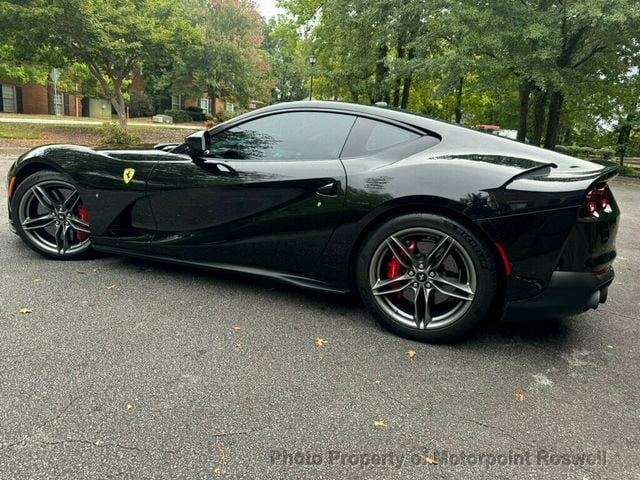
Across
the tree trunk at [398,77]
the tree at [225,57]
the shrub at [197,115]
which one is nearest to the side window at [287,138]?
the tree trunk at [398,77]

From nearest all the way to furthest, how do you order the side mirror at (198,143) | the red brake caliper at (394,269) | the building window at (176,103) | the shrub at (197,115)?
1. the red brake caliper at (394,269)
2. the side mirror at (198,143)
3. the shrub at (197,115)
4. the building window at (176,103)

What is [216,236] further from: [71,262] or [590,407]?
[590,407]

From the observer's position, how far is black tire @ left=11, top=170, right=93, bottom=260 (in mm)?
3828

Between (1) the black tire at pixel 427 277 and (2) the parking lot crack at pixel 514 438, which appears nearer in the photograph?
(2) the parking lot crack at pixel 514 438

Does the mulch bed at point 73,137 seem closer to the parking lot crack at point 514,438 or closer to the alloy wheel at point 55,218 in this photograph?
the alloy wheel at point 55,218

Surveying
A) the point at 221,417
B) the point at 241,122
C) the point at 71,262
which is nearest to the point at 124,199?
the point at 71,262

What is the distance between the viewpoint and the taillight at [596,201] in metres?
2.48

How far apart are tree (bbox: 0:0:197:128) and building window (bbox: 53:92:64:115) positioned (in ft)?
65.4

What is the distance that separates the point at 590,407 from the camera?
7.28 ft

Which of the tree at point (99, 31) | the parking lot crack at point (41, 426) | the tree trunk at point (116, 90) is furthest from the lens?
the tree trunk at point (116, 90)

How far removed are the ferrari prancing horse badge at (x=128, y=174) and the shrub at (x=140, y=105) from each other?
4169 cm

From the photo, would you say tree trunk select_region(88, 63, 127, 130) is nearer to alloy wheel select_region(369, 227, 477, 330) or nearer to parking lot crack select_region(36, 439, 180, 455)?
alloy wheel select_region(369, 227, 477, 330)

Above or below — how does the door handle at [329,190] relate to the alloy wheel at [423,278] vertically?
above

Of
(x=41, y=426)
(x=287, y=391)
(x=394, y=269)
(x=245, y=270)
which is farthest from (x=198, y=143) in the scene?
(x=41, y=426)
